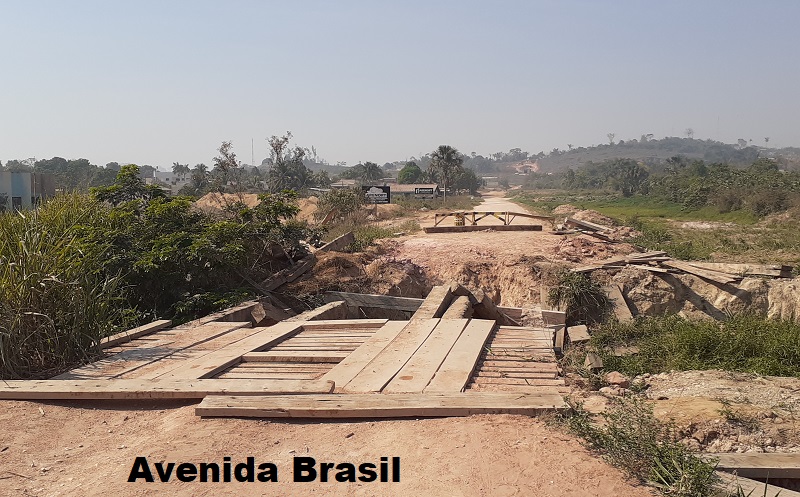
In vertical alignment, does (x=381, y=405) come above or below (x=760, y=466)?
above

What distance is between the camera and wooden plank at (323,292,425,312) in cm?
1011

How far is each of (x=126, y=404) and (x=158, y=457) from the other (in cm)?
118

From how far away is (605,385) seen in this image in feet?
19.9

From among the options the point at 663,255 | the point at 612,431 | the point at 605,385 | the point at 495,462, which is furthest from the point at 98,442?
the point at 663,255

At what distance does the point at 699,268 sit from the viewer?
43.2 feet

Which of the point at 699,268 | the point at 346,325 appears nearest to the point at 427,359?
the point at 346,325

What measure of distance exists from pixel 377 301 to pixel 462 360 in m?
5.05

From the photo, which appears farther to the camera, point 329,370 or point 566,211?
point 566,211

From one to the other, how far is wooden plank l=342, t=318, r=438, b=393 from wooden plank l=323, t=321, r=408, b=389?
0.04 meters

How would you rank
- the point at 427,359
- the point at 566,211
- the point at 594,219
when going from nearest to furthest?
the point at 427,359 → the point at 594,219 → the point at 566,211

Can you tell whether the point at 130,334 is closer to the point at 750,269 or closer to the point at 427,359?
the point at 427,359

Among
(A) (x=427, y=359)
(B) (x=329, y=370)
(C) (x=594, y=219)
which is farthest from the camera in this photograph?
(C) (x=594, y=219)

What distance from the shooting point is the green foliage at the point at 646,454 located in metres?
3.21

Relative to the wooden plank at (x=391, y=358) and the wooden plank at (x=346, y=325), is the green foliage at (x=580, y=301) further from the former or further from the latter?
the wooden plank at (x=346, y=325)
